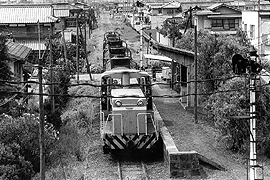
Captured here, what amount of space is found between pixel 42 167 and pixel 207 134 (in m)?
7.60

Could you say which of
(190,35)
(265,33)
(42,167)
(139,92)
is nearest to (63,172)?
(42,167)

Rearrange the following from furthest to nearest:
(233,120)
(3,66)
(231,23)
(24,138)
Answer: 1. (231,23)
2. (3,66)
3. (24,138)
4. (233,120)

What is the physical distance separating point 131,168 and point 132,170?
10.0 inches

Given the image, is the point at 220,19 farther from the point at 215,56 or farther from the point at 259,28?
the point at 215,56

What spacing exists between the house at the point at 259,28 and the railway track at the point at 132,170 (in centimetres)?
1646

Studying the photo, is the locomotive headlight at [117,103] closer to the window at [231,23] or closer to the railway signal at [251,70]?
the railway signal at [251,70]

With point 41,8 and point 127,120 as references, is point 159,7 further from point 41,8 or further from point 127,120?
point 127,120

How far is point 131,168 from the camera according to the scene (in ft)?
53.2

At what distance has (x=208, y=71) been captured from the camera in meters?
23.2

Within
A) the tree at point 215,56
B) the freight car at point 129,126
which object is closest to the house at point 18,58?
the tree at point 215,56

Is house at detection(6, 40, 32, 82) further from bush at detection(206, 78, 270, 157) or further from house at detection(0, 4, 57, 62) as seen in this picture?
house at detection(0, 4, 57, 62)

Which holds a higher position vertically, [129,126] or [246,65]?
[246,65]

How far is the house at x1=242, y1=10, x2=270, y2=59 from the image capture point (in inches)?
1241

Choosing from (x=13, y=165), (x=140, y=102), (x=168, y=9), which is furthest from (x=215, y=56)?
(x=168, y=9)
